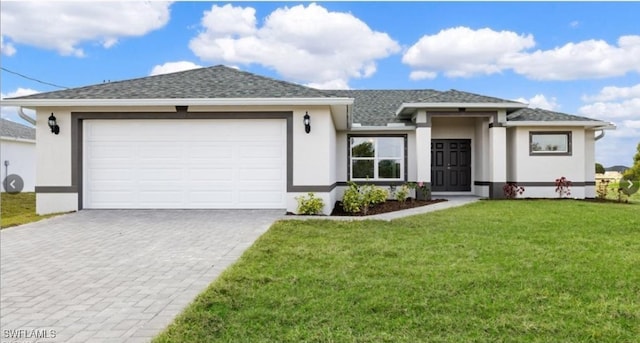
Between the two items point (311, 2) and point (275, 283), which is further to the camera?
point (311, 2)

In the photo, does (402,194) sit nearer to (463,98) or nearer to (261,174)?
(463,98)

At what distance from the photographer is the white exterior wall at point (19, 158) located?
19.2 m

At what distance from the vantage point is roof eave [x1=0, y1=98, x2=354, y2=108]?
996cm

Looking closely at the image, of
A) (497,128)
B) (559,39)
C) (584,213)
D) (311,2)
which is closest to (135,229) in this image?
(311,2)

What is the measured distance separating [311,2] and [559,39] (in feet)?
34.4

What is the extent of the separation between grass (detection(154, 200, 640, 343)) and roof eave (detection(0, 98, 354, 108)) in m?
3.72

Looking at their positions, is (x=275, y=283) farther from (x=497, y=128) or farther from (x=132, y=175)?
(x=497, y=128)

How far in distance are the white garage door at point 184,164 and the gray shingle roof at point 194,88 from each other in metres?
0.70

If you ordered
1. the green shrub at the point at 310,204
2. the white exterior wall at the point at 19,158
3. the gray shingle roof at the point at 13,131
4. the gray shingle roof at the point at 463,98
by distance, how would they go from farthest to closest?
1. the gray shingle roof at the point at 13,131
2. the white exterior wall at the point at 19,158
3. the gray shingle roof at the point at 463,98
4. the green shrub at the point at 310,204

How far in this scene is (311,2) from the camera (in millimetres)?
13531

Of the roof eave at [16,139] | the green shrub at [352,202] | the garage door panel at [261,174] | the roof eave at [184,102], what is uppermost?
the roof eave at [184,102]

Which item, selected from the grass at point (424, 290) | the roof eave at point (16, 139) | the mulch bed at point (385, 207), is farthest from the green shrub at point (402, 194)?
the roof eave at point (16, 139)

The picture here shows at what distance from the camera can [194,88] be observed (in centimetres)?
1085

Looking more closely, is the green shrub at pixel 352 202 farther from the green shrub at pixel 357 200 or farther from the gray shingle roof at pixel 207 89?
the gray shingle roof at pixel 207 89
